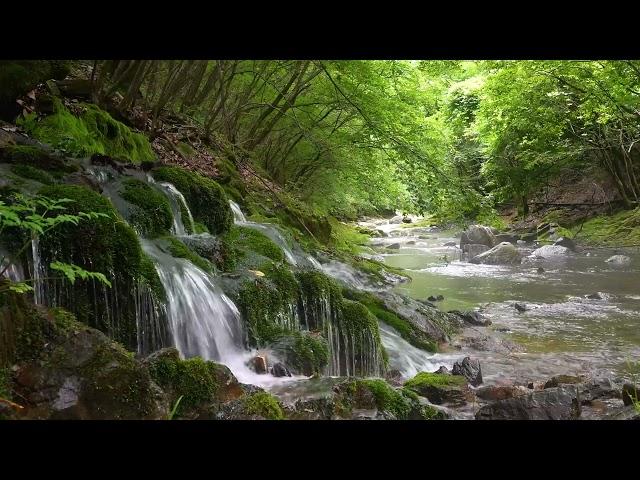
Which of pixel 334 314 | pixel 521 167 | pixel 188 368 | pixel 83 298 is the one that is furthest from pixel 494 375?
pixel 521 167

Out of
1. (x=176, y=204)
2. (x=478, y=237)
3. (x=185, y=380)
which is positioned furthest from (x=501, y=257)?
(x=185, y=380)

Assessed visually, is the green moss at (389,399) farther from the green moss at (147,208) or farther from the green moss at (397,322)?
the green moss at (397,322)

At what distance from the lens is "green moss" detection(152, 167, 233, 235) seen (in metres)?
7.95

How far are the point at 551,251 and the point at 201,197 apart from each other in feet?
50.3

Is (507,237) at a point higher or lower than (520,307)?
higher

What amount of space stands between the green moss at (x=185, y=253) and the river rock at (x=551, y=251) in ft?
50.8

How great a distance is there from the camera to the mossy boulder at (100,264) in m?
4.30

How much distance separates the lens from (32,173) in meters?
5.43

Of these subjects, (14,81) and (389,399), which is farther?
(14,81)

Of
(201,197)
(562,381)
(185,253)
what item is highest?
(201,197)

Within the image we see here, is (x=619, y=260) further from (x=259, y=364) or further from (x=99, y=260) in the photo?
(x=99, y=260)

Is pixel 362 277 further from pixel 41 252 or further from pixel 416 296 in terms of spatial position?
pixel 41 252

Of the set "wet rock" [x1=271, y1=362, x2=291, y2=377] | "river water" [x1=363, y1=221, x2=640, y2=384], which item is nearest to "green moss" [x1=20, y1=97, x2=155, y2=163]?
"wet rock" [x1=271, y1=362, x2=291, y2=377]
